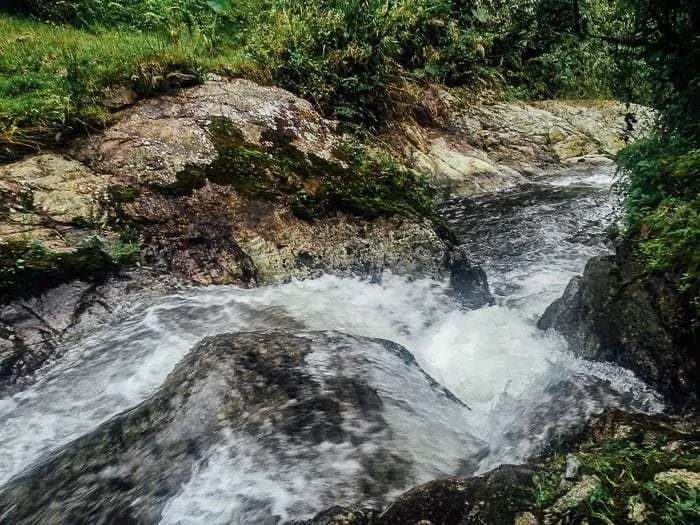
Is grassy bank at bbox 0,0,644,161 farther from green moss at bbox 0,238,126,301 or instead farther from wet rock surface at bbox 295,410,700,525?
wet rock surface at bbox 295,410,700,525

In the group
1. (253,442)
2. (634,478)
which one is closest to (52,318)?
(253,442)

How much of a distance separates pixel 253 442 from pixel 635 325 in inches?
117

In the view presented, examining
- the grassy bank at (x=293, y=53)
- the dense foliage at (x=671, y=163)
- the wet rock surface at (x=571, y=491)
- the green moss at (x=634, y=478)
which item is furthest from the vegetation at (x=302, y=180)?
the green moss at (x=634, y=478)

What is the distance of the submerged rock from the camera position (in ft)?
10.5

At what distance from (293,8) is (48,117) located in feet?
22.4

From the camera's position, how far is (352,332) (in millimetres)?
5555

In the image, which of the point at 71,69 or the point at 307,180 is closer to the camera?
the point at 71,69

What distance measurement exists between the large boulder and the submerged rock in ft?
4.34

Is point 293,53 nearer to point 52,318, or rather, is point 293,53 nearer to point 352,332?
point 352,332

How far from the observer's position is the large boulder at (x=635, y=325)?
3.70 meters

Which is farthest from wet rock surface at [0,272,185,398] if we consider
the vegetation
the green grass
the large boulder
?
→ the large boulder

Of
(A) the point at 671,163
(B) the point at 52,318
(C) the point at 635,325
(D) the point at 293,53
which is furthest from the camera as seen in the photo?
(D) the point at 293,53

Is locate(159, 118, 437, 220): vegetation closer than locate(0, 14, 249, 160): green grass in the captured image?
No

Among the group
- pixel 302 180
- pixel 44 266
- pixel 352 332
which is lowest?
pixel 352 332
